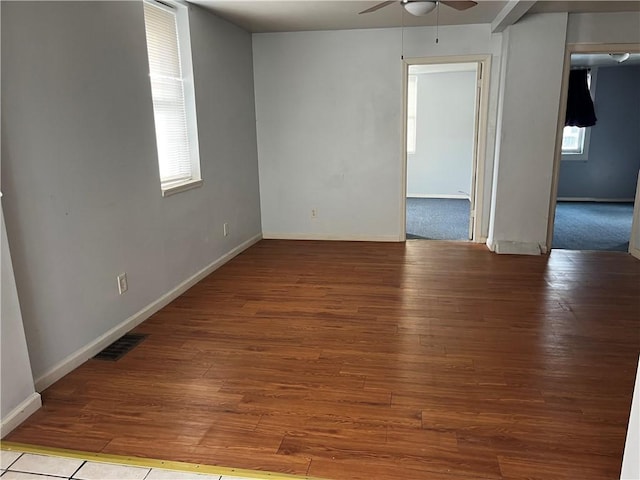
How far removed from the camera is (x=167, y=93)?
3768mm

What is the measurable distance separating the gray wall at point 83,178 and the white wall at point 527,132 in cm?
305

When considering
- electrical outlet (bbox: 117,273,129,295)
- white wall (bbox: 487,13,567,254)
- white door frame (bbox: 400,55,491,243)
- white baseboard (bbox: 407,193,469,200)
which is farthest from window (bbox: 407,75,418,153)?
electrical outlet (bbox: 117,273,129,295)

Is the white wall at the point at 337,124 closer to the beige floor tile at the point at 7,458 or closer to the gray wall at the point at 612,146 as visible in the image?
the beige floor tile at the point at 7,458

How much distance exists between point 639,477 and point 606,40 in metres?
4.50

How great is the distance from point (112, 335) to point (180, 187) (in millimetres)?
1328

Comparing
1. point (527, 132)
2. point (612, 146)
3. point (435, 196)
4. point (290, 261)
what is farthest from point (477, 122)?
point (612, 146)

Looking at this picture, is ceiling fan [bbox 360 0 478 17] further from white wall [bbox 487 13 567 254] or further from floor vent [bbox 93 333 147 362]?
floor vent [bbox 93 333 147 362]

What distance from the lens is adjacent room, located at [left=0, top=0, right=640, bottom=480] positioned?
6.73ft

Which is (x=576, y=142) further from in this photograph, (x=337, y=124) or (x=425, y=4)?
(x=425, y=4)

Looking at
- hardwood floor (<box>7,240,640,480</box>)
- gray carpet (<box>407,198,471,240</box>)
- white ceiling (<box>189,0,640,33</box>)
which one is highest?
white ceiling (<box>189,0,640,33</box>)

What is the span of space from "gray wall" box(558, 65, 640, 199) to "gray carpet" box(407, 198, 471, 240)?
6.96 ft

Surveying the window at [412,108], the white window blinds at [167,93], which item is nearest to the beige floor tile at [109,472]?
the white window blinds at [167,93]

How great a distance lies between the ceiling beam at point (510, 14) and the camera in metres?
3.74

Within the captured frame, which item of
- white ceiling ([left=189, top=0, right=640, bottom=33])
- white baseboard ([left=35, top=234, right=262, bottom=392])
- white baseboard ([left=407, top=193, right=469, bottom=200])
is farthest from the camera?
white baseboard ([left=407, top=193, right=469, bottom=200])
